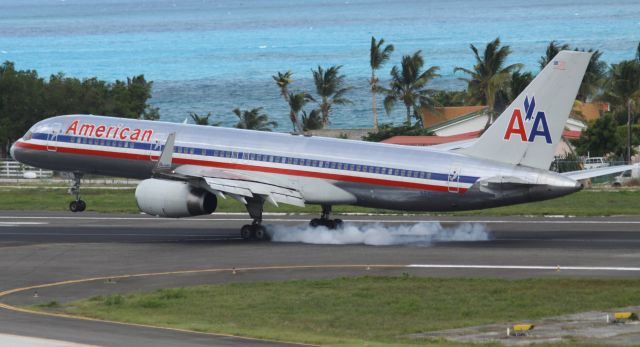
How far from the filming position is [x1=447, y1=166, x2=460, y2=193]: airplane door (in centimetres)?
5000

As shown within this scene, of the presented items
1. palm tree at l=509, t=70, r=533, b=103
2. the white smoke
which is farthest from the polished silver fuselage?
palm tree at l=509, t=70, r=533, b=103

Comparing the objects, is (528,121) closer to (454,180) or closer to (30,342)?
(454,180)

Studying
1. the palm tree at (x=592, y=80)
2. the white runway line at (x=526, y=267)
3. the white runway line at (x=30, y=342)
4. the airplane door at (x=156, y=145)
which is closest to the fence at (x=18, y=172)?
the airplane door at (x=156, y=145)

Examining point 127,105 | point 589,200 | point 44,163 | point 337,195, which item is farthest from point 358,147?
point 127,105

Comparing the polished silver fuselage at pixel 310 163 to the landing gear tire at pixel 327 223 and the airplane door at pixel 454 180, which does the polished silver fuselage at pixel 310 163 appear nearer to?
the airplane door at pixel 454 180

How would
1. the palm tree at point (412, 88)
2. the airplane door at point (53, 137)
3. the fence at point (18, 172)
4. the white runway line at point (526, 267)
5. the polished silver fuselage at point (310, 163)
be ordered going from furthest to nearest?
the palm tree at point (412, 88)
the fence at point (18, 172)
the airplane door at point (53, 137)
the polished silver fuselage at point (310, 163)
the white runway line at point (526, 267)

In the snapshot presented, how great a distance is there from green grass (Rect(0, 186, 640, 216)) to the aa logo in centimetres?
1767

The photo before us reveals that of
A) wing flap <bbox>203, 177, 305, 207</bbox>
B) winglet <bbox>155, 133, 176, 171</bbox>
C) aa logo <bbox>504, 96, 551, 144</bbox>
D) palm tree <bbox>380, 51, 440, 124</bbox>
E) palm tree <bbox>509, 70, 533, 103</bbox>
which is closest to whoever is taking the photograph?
aa logo <bbox>504, 96, 551, 144</bbox>

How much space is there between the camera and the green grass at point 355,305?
3172 cm

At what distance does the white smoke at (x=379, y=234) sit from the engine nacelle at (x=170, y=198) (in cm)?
440

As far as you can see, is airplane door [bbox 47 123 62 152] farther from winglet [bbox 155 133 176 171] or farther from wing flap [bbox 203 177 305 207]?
wing flap [bbox 203 177 305 207]

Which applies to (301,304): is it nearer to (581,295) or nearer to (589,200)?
(581,295)

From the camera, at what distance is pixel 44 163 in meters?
59.9

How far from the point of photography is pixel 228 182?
5359 centimetres
